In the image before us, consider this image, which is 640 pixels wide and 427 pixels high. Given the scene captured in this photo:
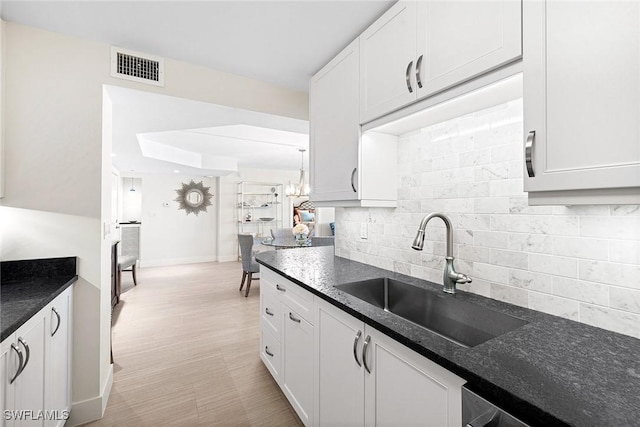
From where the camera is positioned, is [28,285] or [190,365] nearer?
[28,285]

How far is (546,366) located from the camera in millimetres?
746

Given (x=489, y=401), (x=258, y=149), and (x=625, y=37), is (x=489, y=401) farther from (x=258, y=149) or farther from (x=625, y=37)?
(x=258, y=149)

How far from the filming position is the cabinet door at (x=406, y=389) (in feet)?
2.66

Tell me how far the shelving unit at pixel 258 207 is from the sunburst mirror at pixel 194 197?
Answer: 81cm

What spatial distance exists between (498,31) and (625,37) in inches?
14.0

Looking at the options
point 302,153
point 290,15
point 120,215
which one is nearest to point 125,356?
point 290,15

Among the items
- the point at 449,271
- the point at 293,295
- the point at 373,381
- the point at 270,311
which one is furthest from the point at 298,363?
the point at 449,271

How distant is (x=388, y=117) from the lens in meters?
1.50

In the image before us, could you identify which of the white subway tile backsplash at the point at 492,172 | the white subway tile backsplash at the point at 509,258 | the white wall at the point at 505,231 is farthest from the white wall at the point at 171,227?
the white subway tile backsplash at the point at 509,258

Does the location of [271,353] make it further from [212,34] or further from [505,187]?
[212,34]

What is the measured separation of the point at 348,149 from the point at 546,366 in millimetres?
1388

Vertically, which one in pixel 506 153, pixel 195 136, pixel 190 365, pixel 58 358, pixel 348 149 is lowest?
pixel 190 365

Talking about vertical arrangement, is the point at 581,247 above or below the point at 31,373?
above

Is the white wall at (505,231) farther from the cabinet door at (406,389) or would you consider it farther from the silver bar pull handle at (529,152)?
the cabinet door at (406,389)
